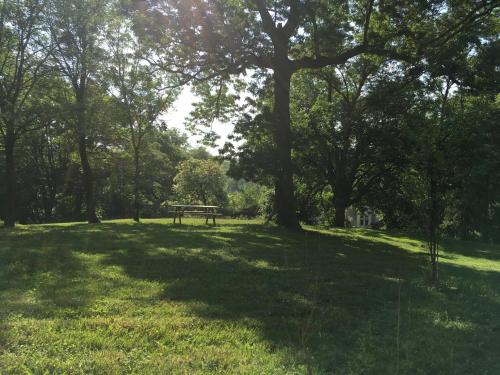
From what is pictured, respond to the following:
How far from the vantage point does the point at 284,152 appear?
54.5 ft

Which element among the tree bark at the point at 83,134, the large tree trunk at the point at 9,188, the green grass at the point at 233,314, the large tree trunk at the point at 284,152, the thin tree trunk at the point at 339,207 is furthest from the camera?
the thin tree trunk at the point at 339,207

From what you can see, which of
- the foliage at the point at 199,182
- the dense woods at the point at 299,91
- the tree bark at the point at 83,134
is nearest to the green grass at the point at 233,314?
the dense woods at the point at 299,91

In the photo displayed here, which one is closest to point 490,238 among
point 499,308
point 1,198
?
point 499,308

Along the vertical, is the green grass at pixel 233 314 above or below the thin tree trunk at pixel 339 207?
below

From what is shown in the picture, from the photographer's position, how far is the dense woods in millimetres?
10880

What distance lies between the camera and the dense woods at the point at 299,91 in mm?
10880

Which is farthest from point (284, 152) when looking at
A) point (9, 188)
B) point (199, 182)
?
point (199, 182)

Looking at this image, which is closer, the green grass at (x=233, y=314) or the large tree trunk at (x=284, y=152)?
the green grass at (x=233, y=314)

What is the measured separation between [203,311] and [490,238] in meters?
33.7

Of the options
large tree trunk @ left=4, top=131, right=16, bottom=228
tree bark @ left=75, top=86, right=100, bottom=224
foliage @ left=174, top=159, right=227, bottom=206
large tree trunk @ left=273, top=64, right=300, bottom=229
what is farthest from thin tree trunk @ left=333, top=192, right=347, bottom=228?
foliage @ left=174, top=159, right=227, bottom=206

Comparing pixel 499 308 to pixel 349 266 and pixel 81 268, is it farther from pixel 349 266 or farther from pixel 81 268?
pixel 81 268

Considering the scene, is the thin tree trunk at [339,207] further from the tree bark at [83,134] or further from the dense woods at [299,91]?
the tree bark at [83,134]

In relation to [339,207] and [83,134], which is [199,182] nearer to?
[339,207]

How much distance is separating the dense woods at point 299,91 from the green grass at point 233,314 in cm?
234
